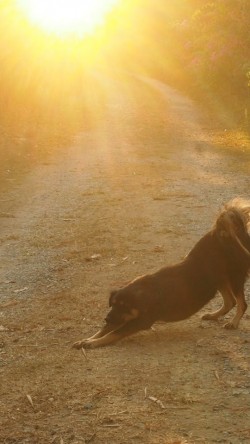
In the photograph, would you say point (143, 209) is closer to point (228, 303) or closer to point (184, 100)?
point (228, 303)

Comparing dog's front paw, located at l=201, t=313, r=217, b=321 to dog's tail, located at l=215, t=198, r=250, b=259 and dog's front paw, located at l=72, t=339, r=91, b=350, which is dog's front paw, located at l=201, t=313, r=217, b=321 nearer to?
dog's tail, located at l=215, t=198, r=250, b=259

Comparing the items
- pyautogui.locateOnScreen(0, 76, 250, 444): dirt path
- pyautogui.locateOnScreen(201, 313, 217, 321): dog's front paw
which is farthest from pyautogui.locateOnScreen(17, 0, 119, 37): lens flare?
pyautogui.locateOnScreen(201, 313, 217, 321): dog's front paw

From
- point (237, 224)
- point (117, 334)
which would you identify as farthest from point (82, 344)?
point (237, 224)

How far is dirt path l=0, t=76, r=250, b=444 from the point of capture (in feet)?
15.0

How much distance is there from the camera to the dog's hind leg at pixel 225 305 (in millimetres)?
6375

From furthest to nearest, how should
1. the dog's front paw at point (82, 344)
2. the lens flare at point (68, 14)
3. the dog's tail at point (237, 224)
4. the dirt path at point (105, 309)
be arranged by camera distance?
1. the lens flare at point (68, 14)
2. the dog's tail at point (237, 224)
3. the dog's front paw at point (82, 344)
4. the dirt path at point (105, 309)

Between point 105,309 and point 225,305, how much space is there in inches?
40.7

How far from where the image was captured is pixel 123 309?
6.11m

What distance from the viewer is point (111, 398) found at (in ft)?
15.9

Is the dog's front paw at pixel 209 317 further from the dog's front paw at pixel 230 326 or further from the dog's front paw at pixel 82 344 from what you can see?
the dog's front paw at pixel 82 344

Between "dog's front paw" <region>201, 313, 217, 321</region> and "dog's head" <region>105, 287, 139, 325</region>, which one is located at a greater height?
"dog's head" <region>105, 287, 139, 325</region>

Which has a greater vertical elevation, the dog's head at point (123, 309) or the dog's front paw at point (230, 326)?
the dog's head at point (123, 309)

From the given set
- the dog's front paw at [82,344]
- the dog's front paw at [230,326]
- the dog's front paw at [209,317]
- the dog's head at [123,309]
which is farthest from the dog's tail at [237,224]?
the dog's front paw at [82,344]

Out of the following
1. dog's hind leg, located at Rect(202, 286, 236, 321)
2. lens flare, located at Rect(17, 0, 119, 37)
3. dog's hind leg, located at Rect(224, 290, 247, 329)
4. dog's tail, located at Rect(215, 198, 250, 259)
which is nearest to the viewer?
dog's tail, located at Rect(215, 198, 250, 259)
